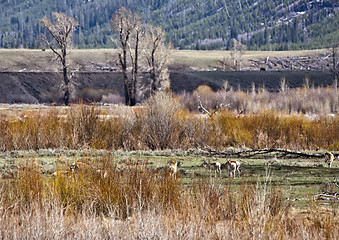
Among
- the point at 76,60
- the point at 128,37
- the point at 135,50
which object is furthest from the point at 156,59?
the point at 76,60

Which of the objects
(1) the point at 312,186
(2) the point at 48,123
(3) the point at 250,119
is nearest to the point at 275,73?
(3) the point at 250,119

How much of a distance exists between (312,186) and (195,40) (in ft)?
604

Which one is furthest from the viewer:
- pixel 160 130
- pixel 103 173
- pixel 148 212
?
pixel 160 130

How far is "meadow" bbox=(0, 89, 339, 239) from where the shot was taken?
22.6ft

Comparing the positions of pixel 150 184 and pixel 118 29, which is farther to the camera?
pixel 118 29

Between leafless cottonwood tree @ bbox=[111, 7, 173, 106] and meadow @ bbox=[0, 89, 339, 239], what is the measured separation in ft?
73.2

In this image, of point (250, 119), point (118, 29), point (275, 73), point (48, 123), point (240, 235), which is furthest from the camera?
point (275, 73)

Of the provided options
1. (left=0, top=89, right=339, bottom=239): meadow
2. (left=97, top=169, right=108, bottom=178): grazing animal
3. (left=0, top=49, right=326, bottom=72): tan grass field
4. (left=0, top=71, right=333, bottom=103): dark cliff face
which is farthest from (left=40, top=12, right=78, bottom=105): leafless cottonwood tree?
(left=97, top=169, right=108, bottom=178): grazing animal

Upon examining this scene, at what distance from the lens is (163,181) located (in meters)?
7.97

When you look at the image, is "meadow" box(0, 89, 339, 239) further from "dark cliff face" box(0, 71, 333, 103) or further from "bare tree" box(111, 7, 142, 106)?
"dark cliff face" box(0, 71, 333, 103)

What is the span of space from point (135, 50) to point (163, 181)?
137 feet

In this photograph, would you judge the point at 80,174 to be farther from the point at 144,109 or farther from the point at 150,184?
the point at 144,109

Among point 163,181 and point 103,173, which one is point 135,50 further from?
point 163,181

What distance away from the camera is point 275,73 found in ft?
243
